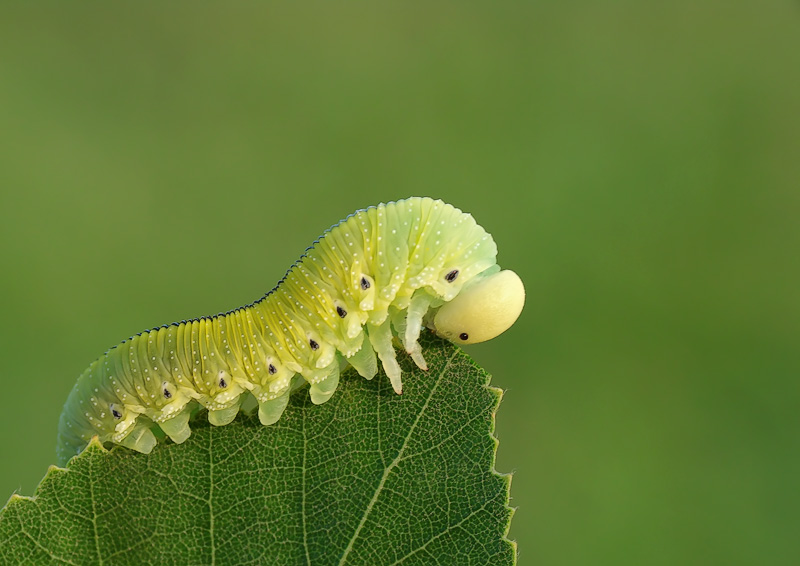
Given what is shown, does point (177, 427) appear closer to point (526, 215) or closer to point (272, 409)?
point (272, 409)

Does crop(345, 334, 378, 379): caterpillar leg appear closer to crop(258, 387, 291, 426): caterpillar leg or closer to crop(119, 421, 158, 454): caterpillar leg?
crop(258, 387, 291, 426): caterpillar leg

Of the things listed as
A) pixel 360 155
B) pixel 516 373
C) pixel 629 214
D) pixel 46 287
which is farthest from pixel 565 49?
pixel 46 287

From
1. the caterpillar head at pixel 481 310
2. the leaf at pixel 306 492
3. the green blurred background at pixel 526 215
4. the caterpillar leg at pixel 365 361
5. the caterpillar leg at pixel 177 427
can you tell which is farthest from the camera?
the green blurred background at pixel 526 215

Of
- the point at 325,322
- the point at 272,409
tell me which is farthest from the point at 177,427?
the point at 325,322

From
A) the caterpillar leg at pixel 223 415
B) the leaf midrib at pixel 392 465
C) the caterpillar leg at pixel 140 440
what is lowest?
the leaf midrib at pixel 392 465

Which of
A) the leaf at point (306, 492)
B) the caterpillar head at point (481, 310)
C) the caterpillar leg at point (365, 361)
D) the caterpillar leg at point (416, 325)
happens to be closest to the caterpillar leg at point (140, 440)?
the leaf at point (306, 492)

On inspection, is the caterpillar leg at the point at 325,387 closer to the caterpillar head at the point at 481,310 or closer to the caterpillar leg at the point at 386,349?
the caterpillar leg at the point at 386,349

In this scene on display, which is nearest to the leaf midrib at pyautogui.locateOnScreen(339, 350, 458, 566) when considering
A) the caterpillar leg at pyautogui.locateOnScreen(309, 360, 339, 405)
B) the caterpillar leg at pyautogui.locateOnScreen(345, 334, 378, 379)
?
the caterpillar leg at pyautogui.locateOnScreen(345, 334, 378, 379)
